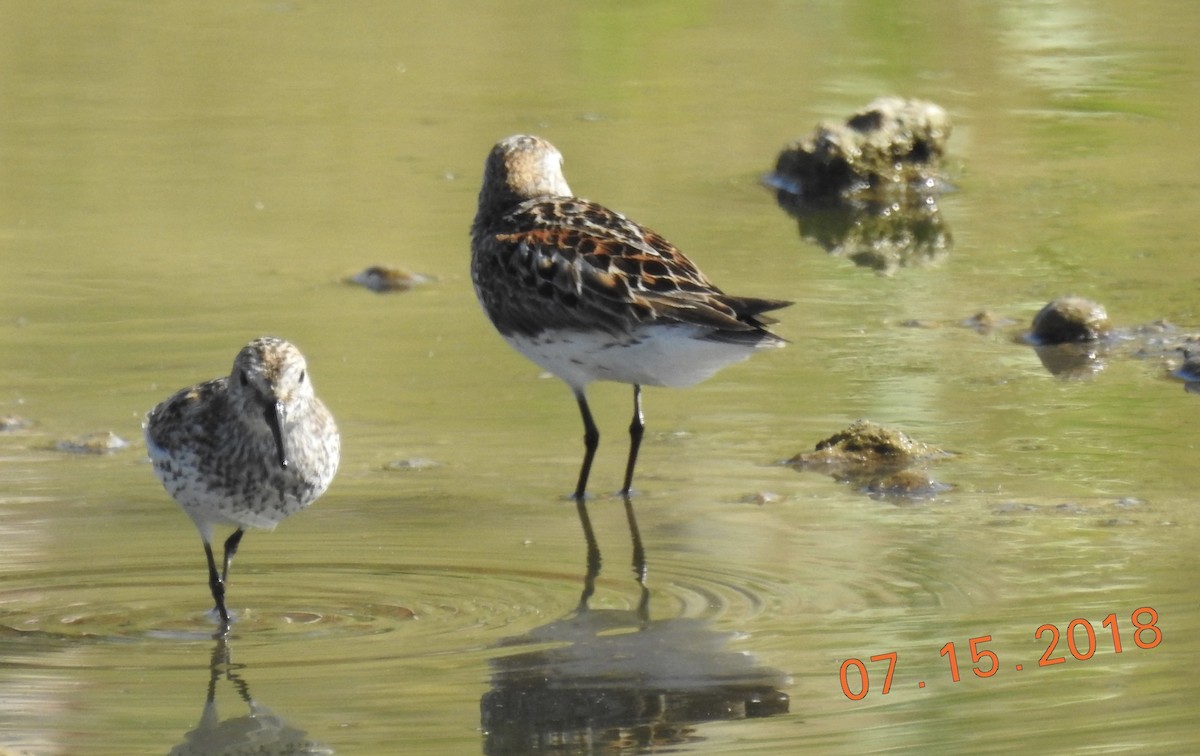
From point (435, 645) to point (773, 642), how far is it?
930 millimetres

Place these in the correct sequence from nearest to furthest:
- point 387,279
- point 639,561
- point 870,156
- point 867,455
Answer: point 639,561
point 867,455
point 387,279
point 870,156

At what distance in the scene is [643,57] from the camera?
15.7 metres

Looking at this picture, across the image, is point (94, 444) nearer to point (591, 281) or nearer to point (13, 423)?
point (13, 423)

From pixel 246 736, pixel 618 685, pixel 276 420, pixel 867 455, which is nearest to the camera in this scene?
pixel 246 736

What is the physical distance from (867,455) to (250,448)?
2.38 metres

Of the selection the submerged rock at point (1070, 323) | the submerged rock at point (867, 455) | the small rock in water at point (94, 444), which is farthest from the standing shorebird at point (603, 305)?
the submerged rock at point (1070, 323)

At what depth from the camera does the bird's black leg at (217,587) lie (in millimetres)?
5977

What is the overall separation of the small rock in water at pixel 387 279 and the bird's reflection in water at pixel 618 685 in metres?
4.16

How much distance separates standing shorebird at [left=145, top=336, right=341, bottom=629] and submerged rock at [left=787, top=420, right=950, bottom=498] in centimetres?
195

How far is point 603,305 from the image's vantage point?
725 centimetres

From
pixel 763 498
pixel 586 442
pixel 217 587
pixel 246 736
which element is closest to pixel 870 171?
pixel 586 442

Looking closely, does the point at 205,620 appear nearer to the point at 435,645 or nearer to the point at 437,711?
the point at 435,645

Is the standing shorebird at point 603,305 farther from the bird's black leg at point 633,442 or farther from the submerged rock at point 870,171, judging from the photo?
the submerged rock at point 870,171

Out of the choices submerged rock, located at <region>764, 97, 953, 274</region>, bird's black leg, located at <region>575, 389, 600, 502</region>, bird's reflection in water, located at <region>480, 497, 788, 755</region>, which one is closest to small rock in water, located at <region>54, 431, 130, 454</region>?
bird's black leg, located at <region>575, 389, 600, 502</region>
